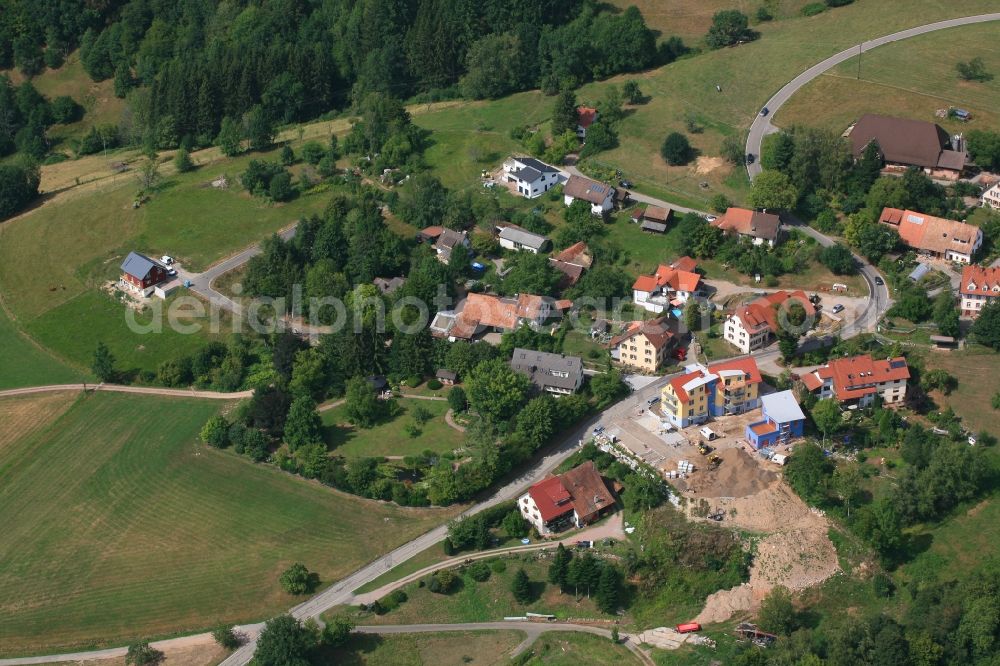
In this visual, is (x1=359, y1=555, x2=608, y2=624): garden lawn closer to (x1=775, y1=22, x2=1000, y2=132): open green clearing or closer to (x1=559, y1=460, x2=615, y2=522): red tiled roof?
(x1=559, y1=460, x2=615, y2=522): red tiled roof

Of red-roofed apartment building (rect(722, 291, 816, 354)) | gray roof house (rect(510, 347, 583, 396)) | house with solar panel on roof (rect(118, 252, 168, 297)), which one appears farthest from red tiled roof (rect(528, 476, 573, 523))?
house with solar panel on roof (rect(118, 252, 168, 297))

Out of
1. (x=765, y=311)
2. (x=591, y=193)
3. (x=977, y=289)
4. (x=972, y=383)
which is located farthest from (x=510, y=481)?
(x=977, y=289)

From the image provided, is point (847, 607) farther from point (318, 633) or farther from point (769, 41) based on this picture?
point (769, 41)

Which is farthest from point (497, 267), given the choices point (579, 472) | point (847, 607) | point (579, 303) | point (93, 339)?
point (847, 607)

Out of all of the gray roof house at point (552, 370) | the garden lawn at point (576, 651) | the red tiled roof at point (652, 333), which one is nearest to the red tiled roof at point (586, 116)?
the red tiled roof at point (652, 333)

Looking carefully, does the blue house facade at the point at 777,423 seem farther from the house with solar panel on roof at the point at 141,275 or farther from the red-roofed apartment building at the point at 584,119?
the house with solar panel on roof at the point at 141,275
